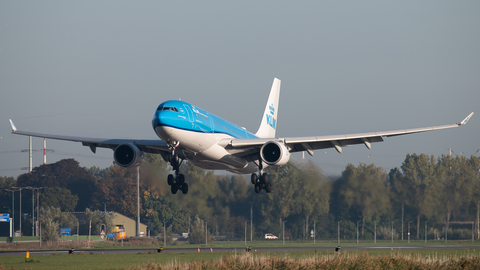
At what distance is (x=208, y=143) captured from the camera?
1401 inches

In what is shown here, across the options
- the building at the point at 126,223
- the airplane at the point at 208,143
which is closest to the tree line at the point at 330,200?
the building at the point at 126,223

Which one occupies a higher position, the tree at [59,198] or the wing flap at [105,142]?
the wing flap at [105,142]

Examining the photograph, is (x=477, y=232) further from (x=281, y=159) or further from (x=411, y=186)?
(x=281, y=159)

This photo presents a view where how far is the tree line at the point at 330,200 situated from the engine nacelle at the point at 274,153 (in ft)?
69.4

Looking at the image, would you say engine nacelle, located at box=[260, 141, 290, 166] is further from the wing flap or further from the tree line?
the tree line

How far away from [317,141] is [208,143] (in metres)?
8.89

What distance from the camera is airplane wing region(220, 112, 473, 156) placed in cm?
3747

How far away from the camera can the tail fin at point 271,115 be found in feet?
172

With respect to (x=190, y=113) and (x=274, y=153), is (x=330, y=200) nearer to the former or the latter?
(x=274, y=153)

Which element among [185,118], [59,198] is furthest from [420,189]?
[59,198]

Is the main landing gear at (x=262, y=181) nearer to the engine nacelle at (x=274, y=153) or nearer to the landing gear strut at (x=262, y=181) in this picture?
the landing gear strut at (x=262, y=181)

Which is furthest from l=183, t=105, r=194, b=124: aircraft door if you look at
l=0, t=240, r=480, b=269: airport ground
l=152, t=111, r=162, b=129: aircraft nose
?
l=0, t=240, r=480, b=269: airport ground

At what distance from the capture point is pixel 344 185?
205 ft

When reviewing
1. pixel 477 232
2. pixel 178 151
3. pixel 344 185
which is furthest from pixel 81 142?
pixel 477 232
